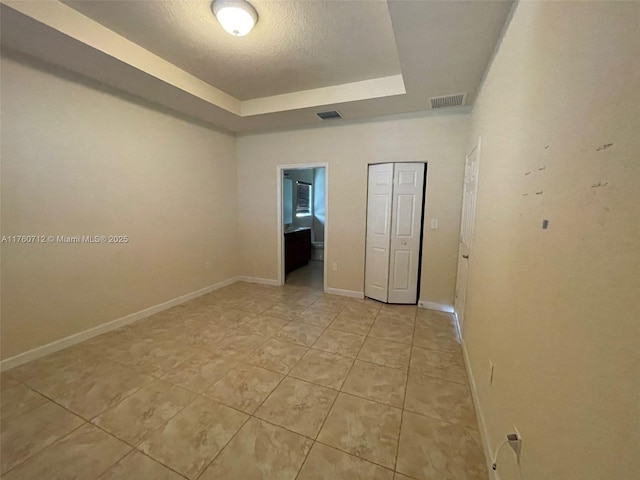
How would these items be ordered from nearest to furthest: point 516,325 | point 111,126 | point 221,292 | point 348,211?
point 516,325, point 111,126, point 348,211, point 221,292

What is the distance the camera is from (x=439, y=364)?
2283 millimetres

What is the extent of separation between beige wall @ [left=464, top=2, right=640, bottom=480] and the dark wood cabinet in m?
3.99

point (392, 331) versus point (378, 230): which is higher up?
point (378, 230)

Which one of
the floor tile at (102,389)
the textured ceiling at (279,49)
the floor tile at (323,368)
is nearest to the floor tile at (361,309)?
the floor tile at (323,368)

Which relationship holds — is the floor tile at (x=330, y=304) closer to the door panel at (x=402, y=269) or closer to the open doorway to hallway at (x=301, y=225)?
the open doorway to hallway at (x=301, y=225)

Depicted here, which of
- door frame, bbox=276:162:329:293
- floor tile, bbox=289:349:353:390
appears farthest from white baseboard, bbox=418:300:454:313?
floor tile, bbox=289:349:353:390

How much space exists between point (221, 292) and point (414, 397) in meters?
3.22

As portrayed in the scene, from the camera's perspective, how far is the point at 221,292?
412cm

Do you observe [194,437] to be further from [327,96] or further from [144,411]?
[327,96]

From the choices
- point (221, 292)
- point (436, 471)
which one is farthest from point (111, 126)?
point (436, 471)

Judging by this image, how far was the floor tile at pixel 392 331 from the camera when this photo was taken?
273cm

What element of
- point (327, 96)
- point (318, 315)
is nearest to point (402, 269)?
point (318, 315)

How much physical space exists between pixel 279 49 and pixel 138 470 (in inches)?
125

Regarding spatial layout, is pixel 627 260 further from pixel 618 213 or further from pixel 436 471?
pixel 436 471
